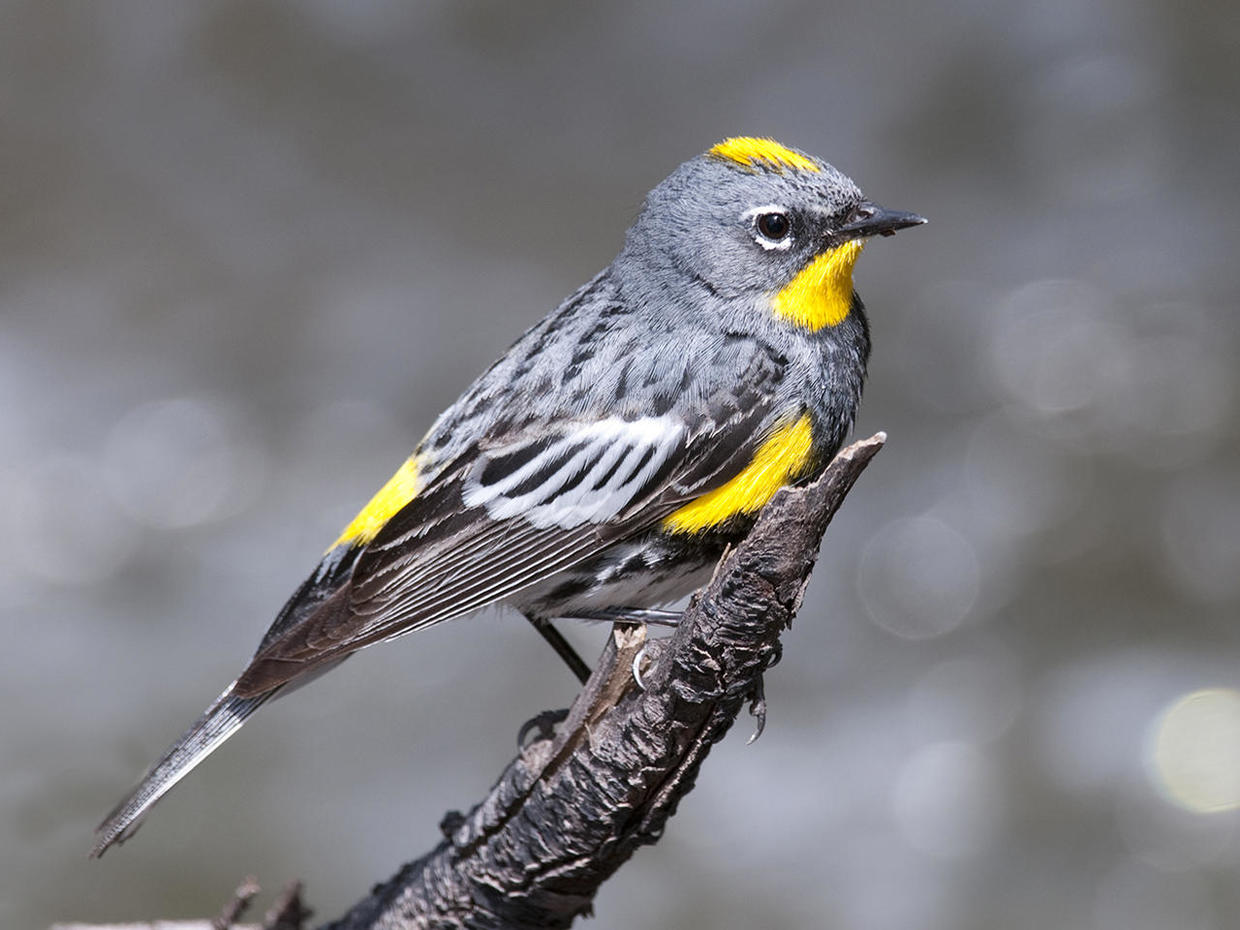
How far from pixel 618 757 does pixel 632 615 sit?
837mm

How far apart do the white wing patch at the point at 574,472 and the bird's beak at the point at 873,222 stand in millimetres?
881

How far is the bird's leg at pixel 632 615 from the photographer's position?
14.4 ft

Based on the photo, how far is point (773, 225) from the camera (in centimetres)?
471

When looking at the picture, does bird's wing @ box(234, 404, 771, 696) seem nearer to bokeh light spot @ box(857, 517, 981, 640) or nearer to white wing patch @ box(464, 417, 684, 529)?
white wing patch @ box(464, 417, 684, 529)

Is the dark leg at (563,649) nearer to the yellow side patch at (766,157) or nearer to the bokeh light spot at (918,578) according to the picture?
the yellow side patch at (766,157)

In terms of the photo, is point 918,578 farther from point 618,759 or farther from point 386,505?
point 618,759

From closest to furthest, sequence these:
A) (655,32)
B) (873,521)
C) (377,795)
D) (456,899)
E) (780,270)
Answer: (456,899)
(780,270)
(377,795)
(873,521)
(655,32)

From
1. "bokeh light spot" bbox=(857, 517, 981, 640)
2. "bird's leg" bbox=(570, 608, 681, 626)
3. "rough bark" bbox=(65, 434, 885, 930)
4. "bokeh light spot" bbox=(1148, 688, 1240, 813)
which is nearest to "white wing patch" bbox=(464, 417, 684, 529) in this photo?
"bird's leg" bbox=(570, 608, 681, 626)

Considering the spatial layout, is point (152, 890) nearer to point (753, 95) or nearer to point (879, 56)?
point (753, 95)

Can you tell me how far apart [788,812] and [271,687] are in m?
4.85

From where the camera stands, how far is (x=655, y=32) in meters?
11.2

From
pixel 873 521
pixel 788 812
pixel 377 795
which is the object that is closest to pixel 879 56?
pixel 873 521

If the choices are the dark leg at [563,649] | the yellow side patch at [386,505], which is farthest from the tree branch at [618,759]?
the yellow side patch at [386,505]

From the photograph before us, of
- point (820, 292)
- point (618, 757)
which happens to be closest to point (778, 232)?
point (820, 292)
